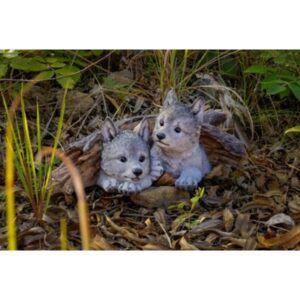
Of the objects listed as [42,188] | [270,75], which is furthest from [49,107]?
[270,75]

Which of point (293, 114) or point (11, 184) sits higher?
point (293, 114)

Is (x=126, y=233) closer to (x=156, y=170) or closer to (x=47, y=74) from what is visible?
(x=156, y=170)

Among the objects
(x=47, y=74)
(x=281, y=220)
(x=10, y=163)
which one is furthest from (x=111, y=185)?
→ (x=281, y=220)

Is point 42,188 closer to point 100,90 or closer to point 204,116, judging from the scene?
point 100,90

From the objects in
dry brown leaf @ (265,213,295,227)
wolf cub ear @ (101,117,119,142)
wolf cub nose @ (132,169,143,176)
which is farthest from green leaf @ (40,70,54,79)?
dry brown leaf @ (265,213,295,227)

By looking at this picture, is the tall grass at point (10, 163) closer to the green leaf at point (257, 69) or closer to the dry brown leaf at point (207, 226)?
the dry brown leaf at point (207, 226)

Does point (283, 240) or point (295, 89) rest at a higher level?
point (295, 89)
